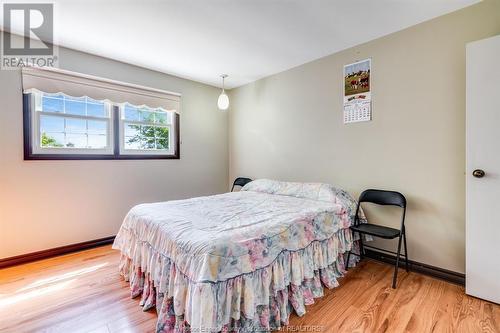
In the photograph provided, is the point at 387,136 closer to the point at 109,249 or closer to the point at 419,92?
the point at 419,92

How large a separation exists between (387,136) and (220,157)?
264cm

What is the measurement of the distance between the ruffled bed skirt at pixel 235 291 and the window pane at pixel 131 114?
1924 mm

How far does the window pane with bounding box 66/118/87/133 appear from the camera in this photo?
279cm

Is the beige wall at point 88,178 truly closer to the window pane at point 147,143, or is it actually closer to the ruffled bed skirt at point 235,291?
the window pane at point 147,143

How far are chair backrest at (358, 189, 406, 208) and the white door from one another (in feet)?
1.57

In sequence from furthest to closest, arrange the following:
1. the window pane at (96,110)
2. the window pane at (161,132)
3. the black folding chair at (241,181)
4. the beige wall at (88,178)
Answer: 1. the black folding chair at (241,181)
2. the window pane at (161,132)
3. the window pane at (96,110)
4. the beige wall at (88,178)

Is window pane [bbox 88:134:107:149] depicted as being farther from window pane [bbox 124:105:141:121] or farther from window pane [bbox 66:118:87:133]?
window pane [bbox 124:105:141:121]

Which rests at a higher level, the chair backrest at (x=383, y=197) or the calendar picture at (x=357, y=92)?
the calendar picture at (x=357, y=92)

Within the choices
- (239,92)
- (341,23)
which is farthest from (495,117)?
(239,92)

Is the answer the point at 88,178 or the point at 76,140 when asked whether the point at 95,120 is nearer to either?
the point at 76,140

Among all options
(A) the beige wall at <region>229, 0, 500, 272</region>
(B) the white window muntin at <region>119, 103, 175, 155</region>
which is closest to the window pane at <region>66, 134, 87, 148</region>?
(B) the white window muntin at <region>119, 103, 175, 155</region>

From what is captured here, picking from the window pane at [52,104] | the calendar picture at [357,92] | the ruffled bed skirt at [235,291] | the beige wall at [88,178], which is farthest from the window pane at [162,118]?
the calendar picture at [357,92]

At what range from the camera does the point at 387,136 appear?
2.44 m

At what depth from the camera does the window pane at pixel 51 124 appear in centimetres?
263
